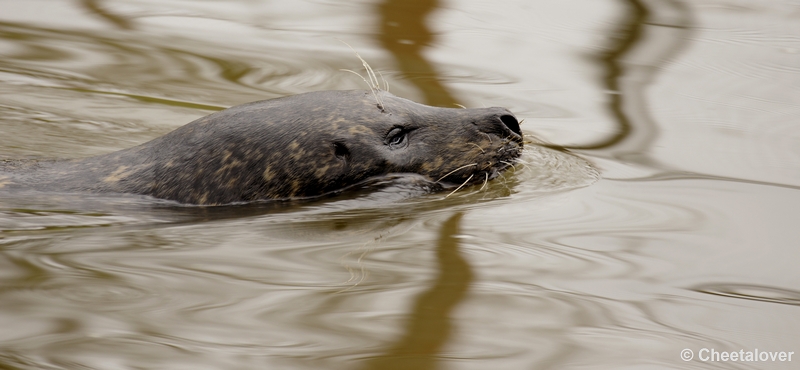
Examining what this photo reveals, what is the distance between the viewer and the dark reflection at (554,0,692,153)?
230 inches

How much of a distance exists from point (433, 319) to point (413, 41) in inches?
196

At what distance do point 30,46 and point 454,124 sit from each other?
421 cm

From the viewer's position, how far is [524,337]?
9.58 ft

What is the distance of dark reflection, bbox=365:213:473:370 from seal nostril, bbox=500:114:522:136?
1.14 metres

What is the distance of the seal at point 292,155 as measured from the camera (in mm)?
4352

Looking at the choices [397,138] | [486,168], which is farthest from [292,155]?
[486,168]

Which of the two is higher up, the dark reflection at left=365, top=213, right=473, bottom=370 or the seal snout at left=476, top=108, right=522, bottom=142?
the seal snout at left=476, top=108, right=522, bottom=142

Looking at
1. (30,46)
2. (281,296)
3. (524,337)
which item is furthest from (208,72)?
(524,337)

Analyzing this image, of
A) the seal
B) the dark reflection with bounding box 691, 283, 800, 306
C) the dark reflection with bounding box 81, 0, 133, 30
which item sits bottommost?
the dark reflection with bounding box 691, 283, 800, 306

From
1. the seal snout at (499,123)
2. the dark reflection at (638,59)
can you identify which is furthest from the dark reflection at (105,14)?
the seal snout at (499,123)

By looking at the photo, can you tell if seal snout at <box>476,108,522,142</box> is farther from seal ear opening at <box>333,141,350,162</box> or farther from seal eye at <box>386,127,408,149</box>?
seal ear opening at <box>333,141,350,162</box>

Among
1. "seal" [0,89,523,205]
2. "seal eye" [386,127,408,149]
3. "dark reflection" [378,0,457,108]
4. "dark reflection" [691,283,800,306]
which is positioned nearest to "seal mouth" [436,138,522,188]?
"seal" [0,89,523,205]

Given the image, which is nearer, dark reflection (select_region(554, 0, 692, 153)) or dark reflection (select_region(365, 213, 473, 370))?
dark reflection (select_region(365, 213, 473, 370))

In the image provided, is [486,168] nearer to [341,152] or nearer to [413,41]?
[341,152]
